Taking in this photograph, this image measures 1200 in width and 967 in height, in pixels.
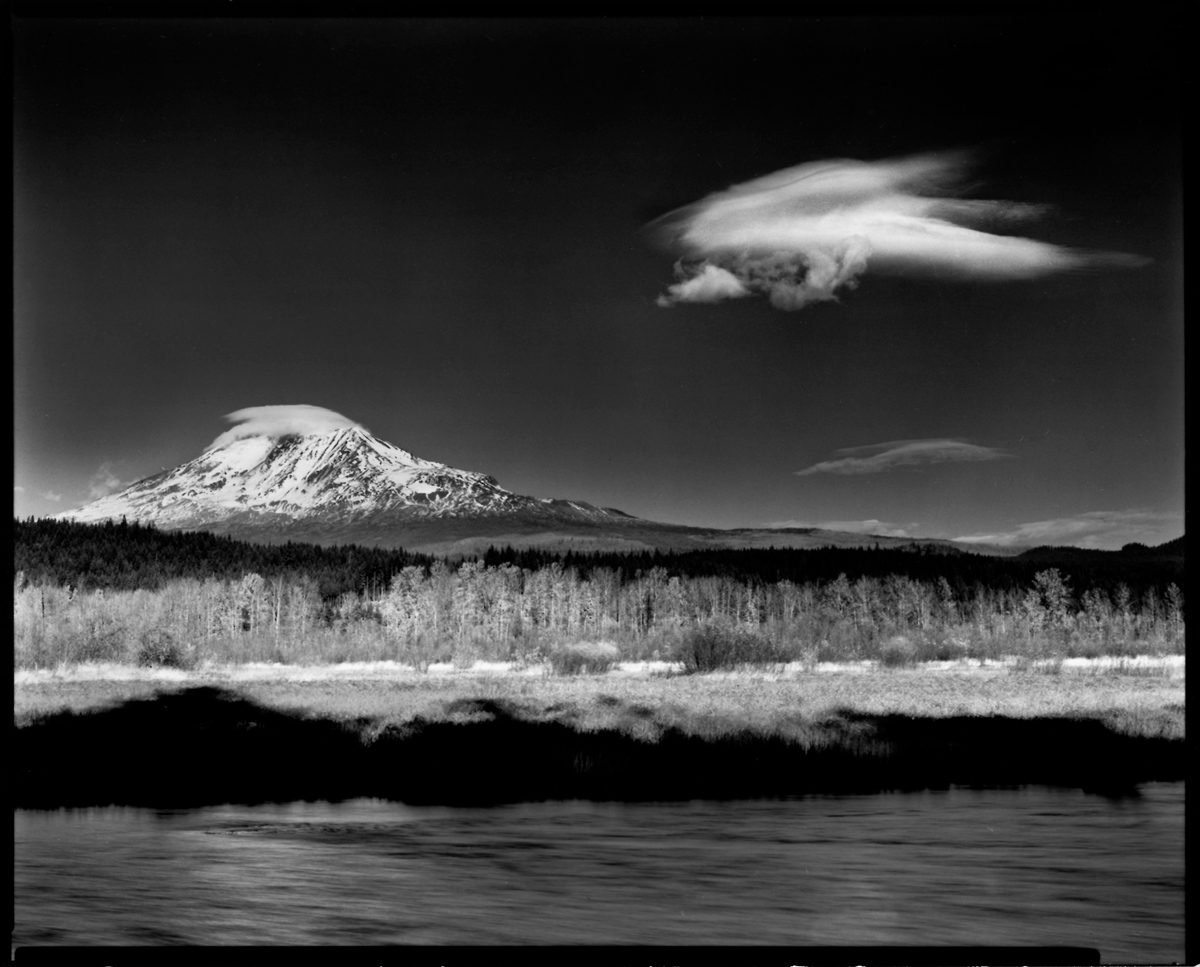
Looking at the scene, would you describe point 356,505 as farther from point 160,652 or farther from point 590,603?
point 590,603

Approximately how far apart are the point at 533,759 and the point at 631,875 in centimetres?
183

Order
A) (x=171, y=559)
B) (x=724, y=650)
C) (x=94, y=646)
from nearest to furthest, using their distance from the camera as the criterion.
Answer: (x=94, y=646)
(x=724, y=650)
(x=171, y=559)

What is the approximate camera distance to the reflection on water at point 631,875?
7886mm

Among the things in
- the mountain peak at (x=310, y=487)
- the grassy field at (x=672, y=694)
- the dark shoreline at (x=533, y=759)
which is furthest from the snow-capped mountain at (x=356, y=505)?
the dark shoreline at (x=533, y=759)

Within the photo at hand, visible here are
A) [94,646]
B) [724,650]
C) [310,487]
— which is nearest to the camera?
[94,646]

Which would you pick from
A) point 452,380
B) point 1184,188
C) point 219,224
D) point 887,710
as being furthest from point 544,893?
point 1184,188

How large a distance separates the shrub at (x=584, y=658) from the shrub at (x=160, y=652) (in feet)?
10.3

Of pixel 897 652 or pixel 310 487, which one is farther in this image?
pixel 897 652

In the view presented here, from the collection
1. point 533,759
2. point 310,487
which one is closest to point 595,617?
point 533,759

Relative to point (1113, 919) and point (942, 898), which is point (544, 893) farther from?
point (1113, 919)

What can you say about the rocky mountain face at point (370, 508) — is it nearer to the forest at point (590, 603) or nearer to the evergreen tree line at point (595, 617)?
the forest at point (590, 603)

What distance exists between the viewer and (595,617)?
992 cm

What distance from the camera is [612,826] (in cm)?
941

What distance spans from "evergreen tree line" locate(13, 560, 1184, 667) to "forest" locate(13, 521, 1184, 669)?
0.01 m
